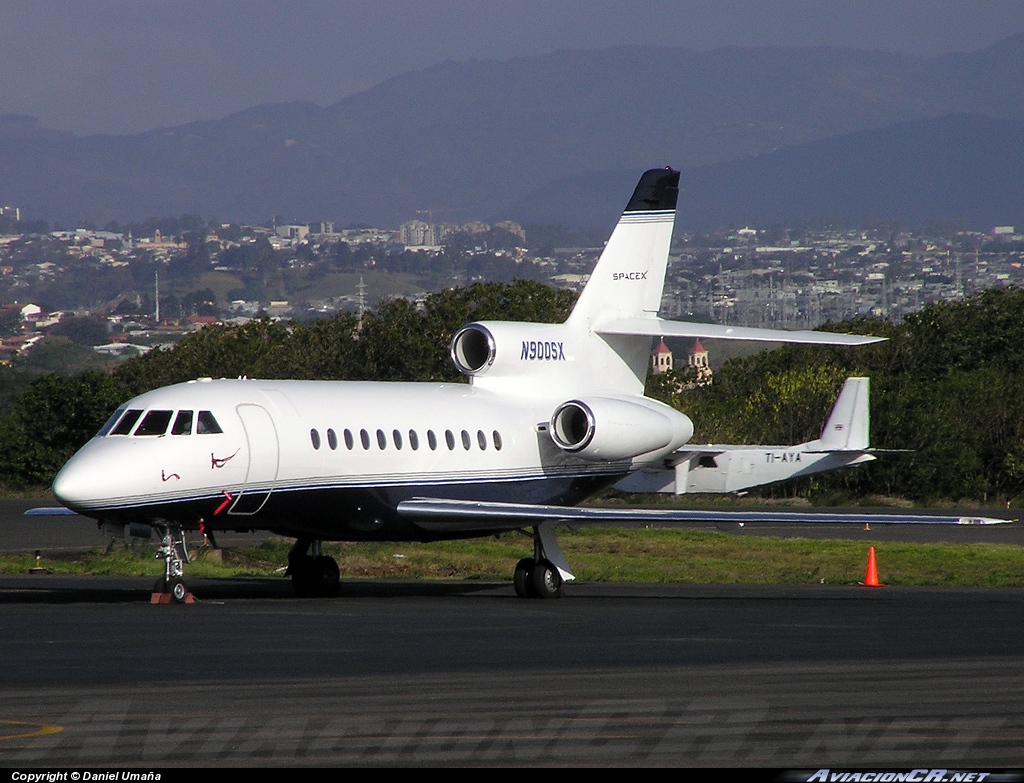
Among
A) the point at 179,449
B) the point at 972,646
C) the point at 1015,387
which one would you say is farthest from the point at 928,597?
the point at 1015,387

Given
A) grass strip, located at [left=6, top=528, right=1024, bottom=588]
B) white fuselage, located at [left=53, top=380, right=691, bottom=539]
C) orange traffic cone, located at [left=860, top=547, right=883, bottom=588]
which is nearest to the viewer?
white fuselage, located at [left=53, top=380, right=691, bottom=539]

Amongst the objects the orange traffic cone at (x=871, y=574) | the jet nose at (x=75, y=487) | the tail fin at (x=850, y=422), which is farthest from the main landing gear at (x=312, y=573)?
the tail fin at (x=850, y=422)

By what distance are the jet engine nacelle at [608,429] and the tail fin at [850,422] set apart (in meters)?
27.0

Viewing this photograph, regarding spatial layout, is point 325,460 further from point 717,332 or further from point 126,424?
point 717,332

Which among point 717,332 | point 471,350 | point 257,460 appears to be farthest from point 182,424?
point 717,332

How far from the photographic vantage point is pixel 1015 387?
72.6 meters

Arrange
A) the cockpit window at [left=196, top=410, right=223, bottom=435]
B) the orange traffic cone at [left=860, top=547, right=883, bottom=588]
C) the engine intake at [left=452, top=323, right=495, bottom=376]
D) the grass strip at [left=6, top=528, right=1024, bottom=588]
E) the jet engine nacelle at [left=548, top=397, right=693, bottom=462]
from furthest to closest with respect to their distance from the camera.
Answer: the grass strip at [left=6, top=528, right=1024, bottom=588] → the orange traffic cone at [left=860, top=547, right=883, bottom=588] → the engine intake at [left=452, top=323, right=495, bottom=376] → the jet engine nacelle at [left=548, top=397, right=693, bottom=462] → the cockpit window at [left=196, top=410, right=223, bottom=435]

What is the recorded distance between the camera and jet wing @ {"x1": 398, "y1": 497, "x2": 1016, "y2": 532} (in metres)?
22.5

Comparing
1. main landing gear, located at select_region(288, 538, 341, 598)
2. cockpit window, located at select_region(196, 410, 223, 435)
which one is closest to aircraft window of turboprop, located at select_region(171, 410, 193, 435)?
cockpit window, located at select_region(196, 410, 223, 435)

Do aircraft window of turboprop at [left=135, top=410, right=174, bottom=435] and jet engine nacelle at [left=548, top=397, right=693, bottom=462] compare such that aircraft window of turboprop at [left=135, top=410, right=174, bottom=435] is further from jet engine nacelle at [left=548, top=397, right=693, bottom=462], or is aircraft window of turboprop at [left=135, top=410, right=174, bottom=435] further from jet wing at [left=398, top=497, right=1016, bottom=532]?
jet engine nacelle at [left=548, top=397, right=693, bottom=462]

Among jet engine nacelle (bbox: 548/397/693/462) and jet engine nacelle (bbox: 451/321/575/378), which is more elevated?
jet engine nacelle (bbox: 451/321/575/378)

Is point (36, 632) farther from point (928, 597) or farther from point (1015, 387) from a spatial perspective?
point (1015, 387)

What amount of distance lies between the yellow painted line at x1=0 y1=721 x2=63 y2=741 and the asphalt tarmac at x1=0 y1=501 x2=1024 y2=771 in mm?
31

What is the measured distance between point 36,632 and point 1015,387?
2487 inches
